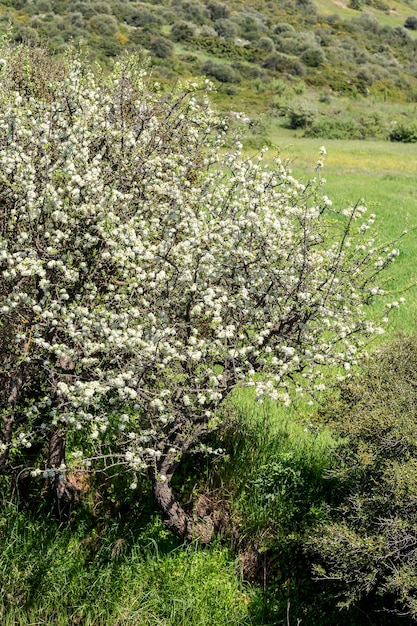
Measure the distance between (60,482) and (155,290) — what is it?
10.1 feet

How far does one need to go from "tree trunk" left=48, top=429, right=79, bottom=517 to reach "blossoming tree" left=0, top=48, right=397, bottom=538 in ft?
0.10

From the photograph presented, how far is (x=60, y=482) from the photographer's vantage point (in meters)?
8.01

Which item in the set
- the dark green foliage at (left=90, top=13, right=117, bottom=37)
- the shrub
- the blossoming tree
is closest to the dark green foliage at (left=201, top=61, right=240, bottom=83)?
the dark green foliage at (left=90, top=13, right=117, bottom=37)

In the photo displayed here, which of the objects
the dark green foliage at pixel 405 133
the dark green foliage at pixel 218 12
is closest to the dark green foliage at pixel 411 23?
the dark green foliage at pixel 218 12

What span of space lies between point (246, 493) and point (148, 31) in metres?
90.8

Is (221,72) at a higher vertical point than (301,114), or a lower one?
lower

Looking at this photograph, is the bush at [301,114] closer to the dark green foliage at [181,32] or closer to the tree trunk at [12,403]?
the dark green foliage at [181,32]

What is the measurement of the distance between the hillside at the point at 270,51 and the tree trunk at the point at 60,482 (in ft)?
138

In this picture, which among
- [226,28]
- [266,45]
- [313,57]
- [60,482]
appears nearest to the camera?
[60,482]

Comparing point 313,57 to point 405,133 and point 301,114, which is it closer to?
point 301,114

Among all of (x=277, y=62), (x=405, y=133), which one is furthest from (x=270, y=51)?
(x=405, y=133)

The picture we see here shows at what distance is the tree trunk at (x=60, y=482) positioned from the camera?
7766 mm

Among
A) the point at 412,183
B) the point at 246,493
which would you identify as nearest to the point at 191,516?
the point at 246,493

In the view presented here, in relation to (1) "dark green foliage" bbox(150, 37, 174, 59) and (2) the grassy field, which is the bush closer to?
(2) the grassy field
